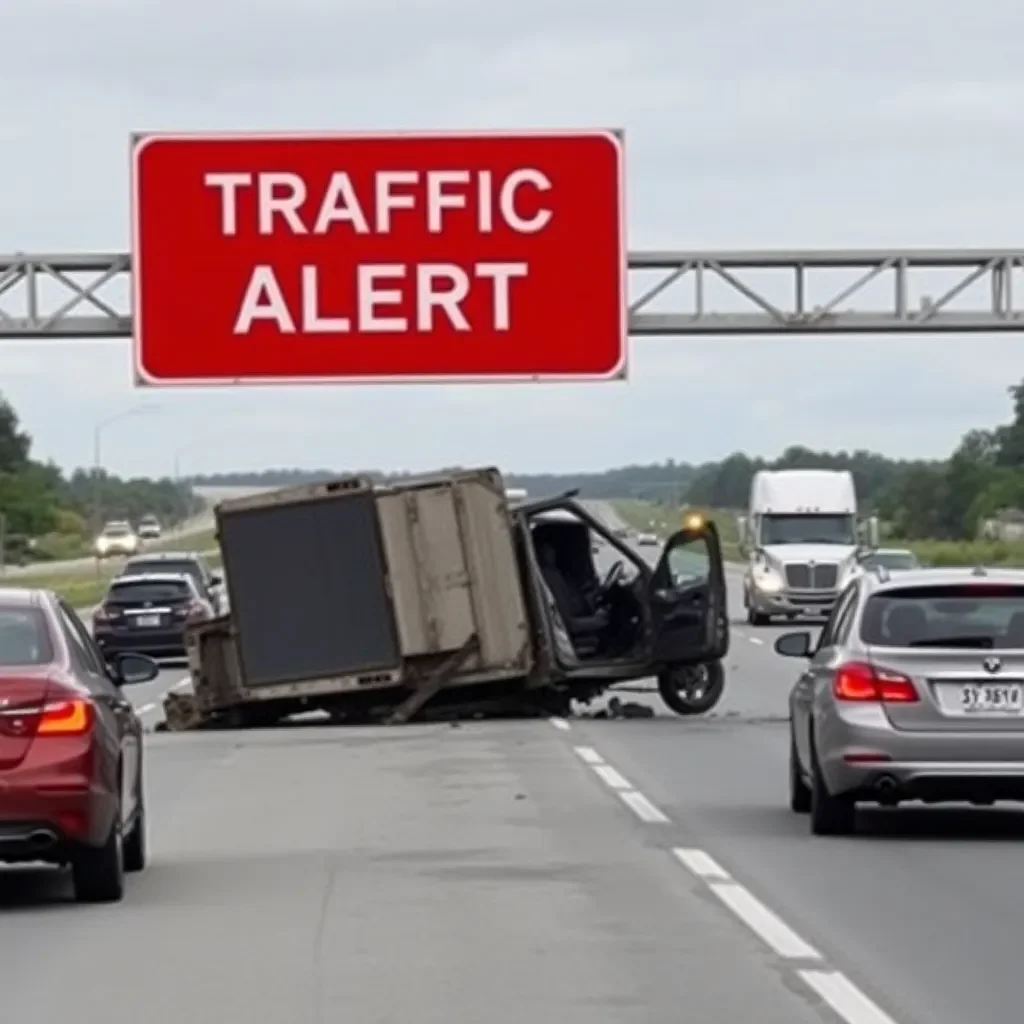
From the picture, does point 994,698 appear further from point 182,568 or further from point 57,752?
point 182,568

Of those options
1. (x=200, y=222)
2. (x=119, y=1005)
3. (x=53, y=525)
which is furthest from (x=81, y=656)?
(x=53, y=525)

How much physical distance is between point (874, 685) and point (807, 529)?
44.3m

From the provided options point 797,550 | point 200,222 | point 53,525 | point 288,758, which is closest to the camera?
point 288,758

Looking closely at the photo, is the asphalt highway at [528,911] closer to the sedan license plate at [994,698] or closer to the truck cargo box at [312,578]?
the sedan license plate at [994,698]

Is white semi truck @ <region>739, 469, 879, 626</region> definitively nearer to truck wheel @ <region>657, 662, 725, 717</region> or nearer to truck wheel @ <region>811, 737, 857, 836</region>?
truck wheel @ <region>657, 662, 725, 717</region>

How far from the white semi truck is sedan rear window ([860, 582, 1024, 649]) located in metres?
42.3

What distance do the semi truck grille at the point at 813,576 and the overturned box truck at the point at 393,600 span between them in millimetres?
27144

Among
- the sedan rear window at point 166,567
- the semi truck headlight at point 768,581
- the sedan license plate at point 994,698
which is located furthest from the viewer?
the semi truck headlight at point 768,581

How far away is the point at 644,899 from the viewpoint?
15.7 meters

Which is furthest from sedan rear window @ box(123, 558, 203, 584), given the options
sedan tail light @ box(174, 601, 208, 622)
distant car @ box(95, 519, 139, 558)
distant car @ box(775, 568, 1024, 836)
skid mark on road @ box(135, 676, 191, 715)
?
distant car @ box(95, 519, 139, 558)

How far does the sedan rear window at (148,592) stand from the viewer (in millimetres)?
48250

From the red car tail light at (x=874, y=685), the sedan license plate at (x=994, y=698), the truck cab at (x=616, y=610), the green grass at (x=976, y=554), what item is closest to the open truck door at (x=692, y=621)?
the truck cab at (x=616, y=610)

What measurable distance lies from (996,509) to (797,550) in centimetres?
7284

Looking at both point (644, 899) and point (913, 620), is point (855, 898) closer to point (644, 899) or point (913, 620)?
point (644, 899)
